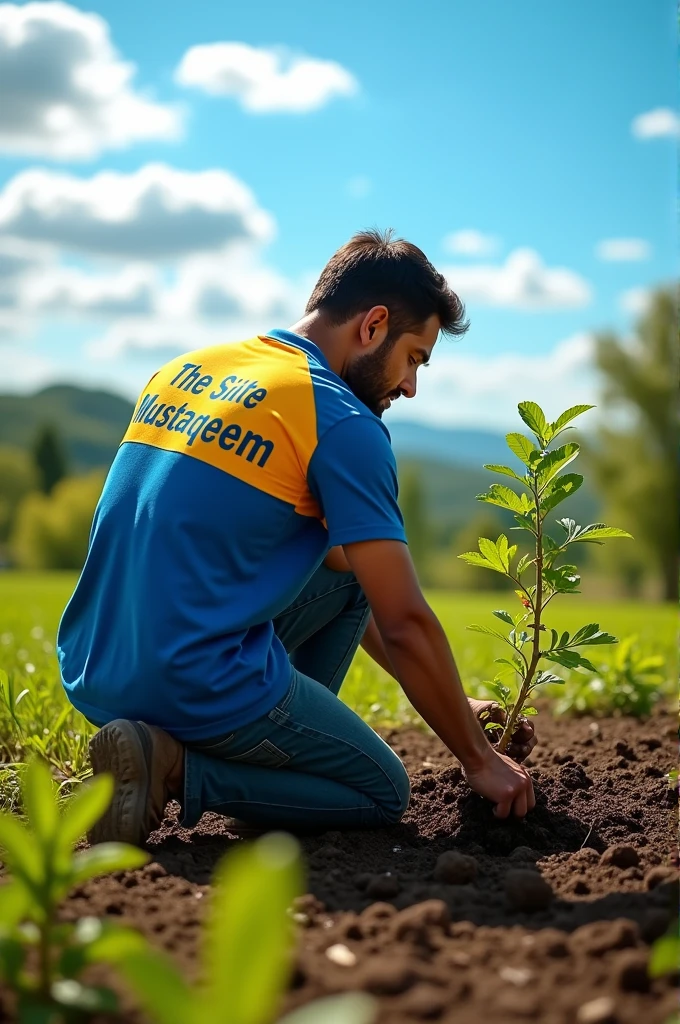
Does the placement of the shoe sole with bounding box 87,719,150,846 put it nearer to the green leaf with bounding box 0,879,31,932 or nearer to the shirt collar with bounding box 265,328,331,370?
→ the green leaf with bounding box 0,879,31,932

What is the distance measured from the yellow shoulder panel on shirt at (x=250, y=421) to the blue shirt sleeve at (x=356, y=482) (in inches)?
2.4

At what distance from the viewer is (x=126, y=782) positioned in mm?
2416

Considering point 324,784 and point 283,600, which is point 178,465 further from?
point 324,784

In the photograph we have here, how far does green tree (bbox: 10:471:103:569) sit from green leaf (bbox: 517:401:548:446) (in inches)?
2207

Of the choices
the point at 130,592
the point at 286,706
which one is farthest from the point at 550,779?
the point at 130,592

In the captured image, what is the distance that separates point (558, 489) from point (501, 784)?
0.84m

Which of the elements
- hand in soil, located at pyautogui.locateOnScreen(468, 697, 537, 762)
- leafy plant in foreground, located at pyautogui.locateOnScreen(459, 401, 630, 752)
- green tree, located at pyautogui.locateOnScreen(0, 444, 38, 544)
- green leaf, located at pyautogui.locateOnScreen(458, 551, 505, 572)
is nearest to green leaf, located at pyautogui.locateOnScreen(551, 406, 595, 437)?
leafy plant in foreground, located at pyautogui.locateOnScreen(459, 401, 630, 752)

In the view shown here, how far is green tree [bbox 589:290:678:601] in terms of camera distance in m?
Result: 34.0

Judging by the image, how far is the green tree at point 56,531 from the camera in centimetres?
5866

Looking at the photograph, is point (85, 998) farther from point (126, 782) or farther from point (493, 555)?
point (493, 555)

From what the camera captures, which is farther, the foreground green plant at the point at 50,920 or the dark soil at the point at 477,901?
the dark soil at the point at 477,901

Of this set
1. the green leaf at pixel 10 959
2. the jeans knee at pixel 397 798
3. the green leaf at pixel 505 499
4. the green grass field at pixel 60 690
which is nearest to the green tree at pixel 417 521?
the green grass field at pixel 60 690

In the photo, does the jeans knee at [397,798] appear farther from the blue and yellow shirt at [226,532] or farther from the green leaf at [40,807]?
the green leaf at [40,807]

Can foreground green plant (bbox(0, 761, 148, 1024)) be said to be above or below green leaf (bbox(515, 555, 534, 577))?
below
